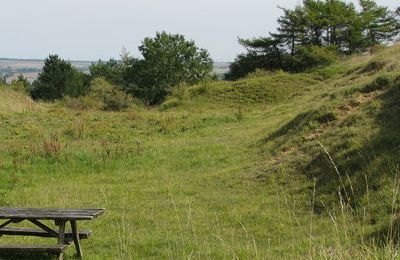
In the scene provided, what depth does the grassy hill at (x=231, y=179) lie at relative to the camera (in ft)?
20.8

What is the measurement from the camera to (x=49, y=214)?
5.95 m

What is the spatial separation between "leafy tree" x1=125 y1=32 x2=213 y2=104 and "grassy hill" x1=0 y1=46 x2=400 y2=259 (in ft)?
107

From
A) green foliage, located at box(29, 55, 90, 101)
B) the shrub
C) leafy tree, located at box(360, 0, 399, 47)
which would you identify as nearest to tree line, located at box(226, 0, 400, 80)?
leafy tree, located at box(360, 0, 399, 47)

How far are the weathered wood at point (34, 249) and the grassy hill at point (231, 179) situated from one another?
71cm

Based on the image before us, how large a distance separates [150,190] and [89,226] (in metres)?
2.14

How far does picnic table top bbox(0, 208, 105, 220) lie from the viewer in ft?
19.1

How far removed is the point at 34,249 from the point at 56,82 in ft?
170

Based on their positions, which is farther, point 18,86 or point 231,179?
point 18,86

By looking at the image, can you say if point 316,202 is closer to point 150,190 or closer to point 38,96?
point 150,190

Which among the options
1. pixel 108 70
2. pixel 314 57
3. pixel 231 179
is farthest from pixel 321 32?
→ pixel 108 70

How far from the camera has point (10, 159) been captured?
500 inches

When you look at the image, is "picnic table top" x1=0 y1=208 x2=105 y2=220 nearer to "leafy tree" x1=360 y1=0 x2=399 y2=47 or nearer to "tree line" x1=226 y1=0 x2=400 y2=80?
"tree line" x1=226 y1=0 x2=400 y2=80

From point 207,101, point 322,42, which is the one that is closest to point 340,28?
point 322,42

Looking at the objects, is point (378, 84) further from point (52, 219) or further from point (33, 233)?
point (52, 219)
